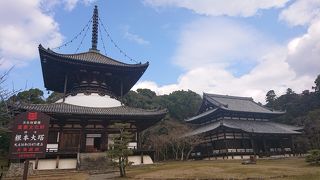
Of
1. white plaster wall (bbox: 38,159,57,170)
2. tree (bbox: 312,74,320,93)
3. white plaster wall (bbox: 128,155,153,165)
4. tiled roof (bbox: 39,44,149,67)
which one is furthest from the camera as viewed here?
tree (bbox: 312,74,320,93)

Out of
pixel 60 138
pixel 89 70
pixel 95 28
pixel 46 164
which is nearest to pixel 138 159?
pixel 60 138

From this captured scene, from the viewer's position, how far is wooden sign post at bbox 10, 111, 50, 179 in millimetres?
12859

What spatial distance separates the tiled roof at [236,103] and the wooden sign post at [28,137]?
38.5 meters

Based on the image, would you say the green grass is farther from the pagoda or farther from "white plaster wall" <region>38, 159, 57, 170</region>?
the pagoda

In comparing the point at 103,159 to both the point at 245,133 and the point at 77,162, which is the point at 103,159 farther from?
the point at 245,133

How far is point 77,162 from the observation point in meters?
27.5

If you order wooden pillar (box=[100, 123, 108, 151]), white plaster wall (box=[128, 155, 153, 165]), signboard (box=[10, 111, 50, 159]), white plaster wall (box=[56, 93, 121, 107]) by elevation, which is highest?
white plaster wall (box=[56, 93, 121, 107])

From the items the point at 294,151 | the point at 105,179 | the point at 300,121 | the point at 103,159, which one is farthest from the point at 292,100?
the point at 105,179

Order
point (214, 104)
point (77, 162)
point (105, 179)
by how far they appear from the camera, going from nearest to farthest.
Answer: point (105, 179) → point (77, 162) → point (214, 104)

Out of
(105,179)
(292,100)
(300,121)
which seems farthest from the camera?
(292,100)

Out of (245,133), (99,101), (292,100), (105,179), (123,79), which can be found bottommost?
(105,179)

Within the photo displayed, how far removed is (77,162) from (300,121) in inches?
2042

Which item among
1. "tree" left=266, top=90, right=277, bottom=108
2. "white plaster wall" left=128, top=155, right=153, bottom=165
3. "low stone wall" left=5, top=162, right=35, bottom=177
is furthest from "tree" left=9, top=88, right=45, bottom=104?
"tree" left=266, top=90, right=277, bottom=108

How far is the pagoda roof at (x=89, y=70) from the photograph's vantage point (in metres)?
31.4
